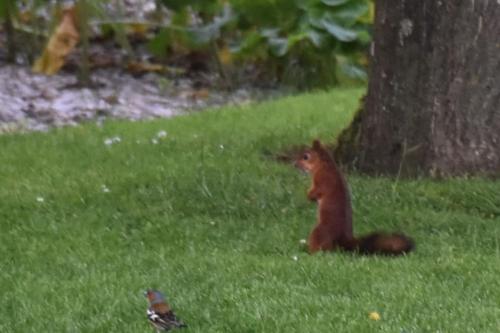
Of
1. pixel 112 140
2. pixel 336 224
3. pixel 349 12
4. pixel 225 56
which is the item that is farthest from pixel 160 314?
pixel 225 56

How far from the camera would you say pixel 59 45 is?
1124 centimetres

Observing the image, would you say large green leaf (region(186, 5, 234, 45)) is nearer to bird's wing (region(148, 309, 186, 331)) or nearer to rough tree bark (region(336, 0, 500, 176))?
rough tree bark (region(336, 0, 500, 176))

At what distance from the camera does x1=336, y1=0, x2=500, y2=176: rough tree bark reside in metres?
6.93

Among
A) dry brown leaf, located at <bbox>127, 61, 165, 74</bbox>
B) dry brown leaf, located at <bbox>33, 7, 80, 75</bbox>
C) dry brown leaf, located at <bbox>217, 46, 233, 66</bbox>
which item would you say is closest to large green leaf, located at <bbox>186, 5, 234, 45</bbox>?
dry brown leaf, located at <bbox>217, 46, 233, 66</bbox>

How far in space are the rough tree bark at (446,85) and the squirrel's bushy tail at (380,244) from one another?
149 cm

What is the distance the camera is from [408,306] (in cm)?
481

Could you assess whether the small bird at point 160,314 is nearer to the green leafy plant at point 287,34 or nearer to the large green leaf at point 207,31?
the green leafy plant at point 287,34

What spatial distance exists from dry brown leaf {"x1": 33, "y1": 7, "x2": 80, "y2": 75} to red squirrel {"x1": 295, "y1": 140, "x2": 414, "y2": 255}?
19.4 feet

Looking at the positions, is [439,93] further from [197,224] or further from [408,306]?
[408,306]

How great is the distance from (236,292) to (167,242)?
1.04 metres

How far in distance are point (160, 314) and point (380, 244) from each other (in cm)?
144

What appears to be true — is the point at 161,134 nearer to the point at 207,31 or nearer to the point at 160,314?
the point at 207,31

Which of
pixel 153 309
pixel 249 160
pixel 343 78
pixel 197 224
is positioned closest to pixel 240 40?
pixel 343 78

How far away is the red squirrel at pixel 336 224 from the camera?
5.49 m
